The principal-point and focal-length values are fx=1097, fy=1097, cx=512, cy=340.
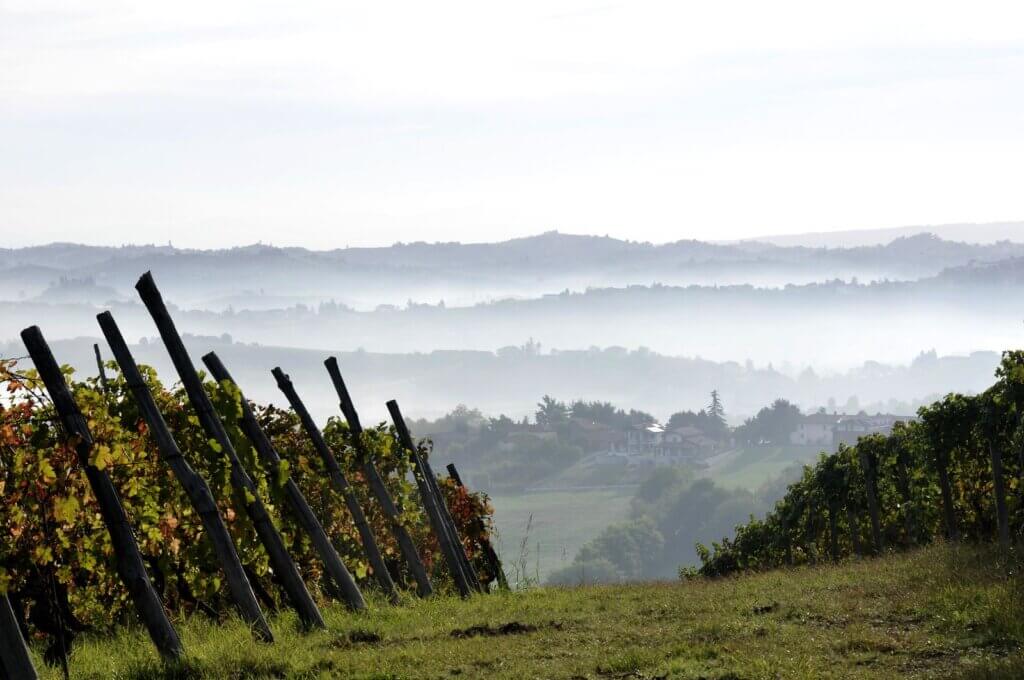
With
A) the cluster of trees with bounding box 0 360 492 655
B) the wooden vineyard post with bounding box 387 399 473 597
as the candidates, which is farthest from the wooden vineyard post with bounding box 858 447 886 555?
the cluster of trees with bounding box 0 360 492 655

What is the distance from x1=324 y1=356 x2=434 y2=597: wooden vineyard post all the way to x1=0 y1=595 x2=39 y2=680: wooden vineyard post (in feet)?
23.3

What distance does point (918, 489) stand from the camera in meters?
23.3

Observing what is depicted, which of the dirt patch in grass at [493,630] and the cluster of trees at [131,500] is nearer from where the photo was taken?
the cluster of trees at [131,500]

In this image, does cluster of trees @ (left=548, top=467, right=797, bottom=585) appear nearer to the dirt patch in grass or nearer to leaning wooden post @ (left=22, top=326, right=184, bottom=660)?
the dirt patch in grass

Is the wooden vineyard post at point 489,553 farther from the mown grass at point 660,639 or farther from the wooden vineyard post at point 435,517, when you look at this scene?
the mown grass at point 660,639

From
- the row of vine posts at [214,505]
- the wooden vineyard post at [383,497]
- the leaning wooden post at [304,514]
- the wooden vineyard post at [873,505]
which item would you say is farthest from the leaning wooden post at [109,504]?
the wooden vineyard post at [873,505]

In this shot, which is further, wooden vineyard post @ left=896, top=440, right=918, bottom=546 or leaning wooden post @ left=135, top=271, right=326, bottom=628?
wooden vineyard post @ left=896, top=440, right=918, bottom=546

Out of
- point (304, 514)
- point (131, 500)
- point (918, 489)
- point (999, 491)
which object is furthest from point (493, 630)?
point (918, 489)

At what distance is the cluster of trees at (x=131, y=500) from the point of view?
8.95 metres

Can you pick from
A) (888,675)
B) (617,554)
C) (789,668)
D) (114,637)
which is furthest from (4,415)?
(617,554)

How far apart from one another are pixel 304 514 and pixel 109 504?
3601 millimetres

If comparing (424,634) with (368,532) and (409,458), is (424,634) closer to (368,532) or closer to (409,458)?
(368,532)

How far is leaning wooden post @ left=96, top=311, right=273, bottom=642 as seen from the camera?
9.89 metres

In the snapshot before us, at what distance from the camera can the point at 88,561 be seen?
945 cm
